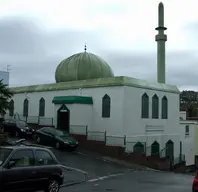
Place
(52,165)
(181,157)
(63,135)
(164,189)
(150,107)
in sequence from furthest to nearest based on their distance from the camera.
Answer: (181,157) < (150,107) < (63,135) < (164,189) < (52,165)

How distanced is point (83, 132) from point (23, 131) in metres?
5.22

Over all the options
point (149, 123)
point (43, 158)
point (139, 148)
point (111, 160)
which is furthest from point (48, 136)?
point (43, 158)

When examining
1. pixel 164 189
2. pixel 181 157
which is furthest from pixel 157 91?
pixel 164 189

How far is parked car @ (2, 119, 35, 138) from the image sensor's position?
101 ft

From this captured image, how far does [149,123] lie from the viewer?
3284 cm

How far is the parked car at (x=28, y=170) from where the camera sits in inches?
391

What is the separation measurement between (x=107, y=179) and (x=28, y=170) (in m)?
7.60

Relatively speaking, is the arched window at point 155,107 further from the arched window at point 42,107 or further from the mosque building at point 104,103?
the arched window at point 42,107

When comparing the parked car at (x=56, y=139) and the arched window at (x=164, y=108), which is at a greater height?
the arched window at (x=164, y=108)

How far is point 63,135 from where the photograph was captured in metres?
27.6

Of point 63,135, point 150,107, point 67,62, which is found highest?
point 67,62

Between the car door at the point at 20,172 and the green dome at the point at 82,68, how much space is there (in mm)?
26038

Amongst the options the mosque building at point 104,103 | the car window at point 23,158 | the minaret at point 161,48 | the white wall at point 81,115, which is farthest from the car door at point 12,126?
the car window at point 23,158

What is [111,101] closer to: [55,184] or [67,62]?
[67,62]
